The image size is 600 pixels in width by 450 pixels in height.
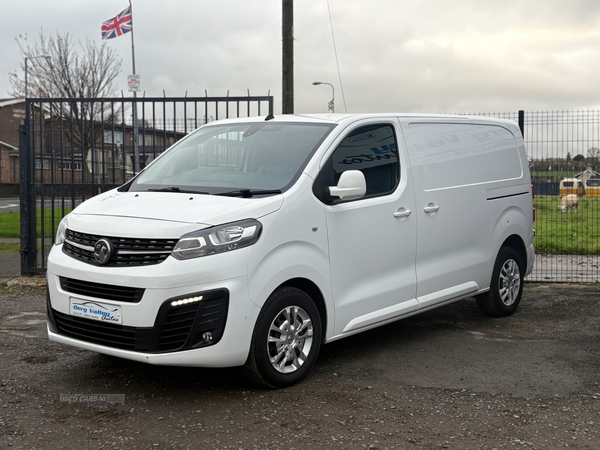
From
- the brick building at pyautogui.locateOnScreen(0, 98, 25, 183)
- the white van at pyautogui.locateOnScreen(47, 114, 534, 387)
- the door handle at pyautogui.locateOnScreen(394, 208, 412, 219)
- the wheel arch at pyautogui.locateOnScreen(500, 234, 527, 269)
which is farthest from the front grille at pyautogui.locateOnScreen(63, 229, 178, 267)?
the brick building at pyautogui.locateOnScreen(0, 98, 25, 183)

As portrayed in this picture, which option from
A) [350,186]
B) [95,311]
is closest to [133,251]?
[95,311]

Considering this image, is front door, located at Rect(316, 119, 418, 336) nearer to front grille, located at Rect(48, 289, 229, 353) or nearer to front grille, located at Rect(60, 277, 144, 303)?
front grille, located at Rect(48, 289, 229, 353)

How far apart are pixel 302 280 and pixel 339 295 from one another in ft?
1.29

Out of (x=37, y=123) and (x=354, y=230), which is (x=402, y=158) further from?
(x=37, y=123)

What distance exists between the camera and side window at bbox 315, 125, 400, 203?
5.16 metres

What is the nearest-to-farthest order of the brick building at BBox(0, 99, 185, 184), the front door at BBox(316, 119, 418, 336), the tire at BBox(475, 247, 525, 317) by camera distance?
1. the front door at BBox(316, 119, 418, 336)
2. the tire at BBox(475, 247, 525, 317)
3. the brick building at BBox(0, 99, 185, 184)

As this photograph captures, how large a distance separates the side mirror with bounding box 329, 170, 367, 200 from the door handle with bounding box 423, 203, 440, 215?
1.10 metres

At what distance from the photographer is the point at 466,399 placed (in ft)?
15.3

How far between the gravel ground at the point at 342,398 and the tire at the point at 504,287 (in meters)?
0.58

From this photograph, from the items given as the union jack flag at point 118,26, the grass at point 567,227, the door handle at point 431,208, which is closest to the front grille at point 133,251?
the door handle at point 431,208

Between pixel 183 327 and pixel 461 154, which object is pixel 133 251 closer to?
pixel 183 327

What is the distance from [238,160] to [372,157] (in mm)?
1087

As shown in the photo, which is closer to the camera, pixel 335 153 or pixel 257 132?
pixel 335 153

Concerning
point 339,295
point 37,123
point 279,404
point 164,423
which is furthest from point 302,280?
point 37,123
